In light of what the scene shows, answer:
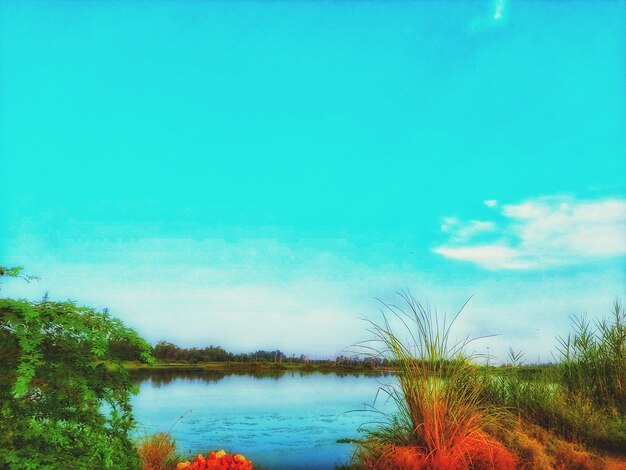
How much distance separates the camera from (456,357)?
7086mm

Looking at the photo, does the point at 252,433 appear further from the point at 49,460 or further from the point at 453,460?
the point at 49,460

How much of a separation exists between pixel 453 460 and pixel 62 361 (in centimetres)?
459

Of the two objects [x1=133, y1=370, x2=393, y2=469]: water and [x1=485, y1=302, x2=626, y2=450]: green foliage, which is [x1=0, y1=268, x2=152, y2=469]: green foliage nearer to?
[x1=133, y1=370, x2=393, y2=469]: water

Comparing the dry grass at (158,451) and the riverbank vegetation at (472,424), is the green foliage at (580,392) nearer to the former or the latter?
the riverbank vegetation at (472,424)

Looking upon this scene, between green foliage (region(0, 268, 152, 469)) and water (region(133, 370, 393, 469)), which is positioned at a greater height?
green foliage (region(0, 268, 152, 469))

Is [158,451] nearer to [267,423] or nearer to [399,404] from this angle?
[399,404]

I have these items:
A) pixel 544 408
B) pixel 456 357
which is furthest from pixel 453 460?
pixel 544 408

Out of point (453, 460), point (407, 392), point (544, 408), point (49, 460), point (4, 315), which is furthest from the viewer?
point (544, 408)

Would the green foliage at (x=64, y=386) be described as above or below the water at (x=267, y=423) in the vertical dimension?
above

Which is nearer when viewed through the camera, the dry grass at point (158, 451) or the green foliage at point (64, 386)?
the green foliage at point (64, 386)

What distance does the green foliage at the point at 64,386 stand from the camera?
288cm

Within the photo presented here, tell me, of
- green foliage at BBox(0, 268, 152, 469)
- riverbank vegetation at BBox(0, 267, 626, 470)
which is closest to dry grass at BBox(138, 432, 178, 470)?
riverbank vegetation at BBox(0, 267, 626, 470)

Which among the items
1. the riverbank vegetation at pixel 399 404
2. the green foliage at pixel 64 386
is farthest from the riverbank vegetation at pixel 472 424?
the green foliage at pixel 64 386

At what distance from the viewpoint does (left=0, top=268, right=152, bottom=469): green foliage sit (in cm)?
288
